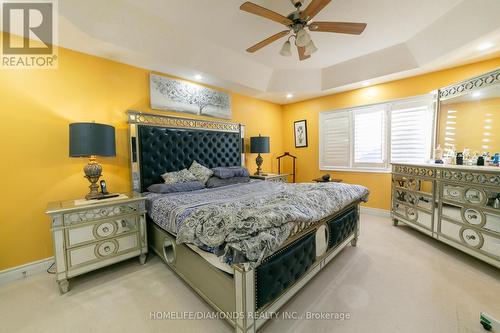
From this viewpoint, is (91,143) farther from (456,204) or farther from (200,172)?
(456,204)

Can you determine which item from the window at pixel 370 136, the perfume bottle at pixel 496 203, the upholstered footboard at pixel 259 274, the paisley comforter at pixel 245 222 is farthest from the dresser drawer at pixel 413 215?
the paisley comforter at pixel 245 222

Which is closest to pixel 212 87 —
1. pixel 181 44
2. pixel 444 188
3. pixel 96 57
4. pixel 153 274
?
pixel 181 44

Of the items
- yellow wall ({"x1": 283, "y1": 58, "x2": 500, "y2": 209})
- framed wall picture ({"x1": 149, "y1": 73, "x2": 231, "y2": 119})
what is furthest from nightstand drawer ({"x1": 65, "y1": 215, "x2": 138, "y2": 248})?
yellow wall ({"x1": 283, "y1": 58, "x2": 500, "y2": 209})

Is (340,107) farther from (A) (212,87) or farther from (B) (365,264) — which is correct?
(B) (365,264)

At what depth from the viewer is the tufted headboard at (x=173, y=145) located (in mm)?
2811

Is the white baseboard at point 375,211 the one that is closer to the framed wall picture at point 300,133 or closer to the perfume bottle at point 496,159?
the perfume bottle at point 496,159

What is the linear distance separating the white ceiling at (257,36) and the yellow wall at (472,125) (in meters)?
0.71

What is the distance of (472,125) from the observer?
2805 millimetres

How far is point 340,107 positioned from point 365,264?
11.1 feet

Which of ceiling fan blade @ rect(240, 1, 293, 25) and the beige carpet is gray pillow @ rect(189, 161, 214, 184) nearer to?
the beige carpet

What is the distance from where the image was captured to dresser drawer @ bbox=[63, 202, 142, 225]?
188 centimetres

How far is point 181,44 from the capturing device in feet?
9.05

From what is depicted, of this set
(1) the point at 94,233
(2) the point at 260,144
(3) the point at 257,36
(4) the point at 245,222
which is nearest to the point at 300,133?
(2) the point at 260,144

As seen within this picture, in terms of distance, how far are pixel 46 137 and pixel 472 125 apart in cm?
567
